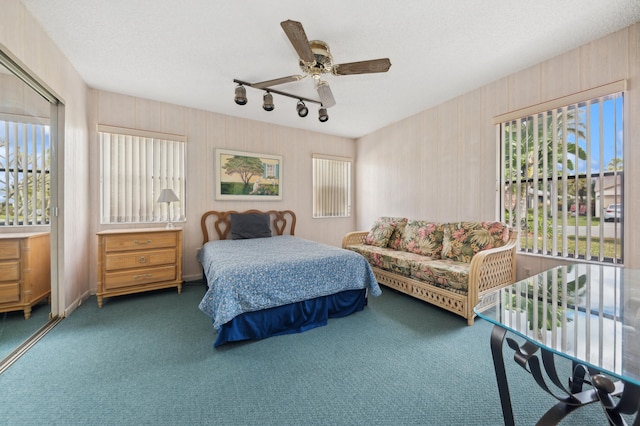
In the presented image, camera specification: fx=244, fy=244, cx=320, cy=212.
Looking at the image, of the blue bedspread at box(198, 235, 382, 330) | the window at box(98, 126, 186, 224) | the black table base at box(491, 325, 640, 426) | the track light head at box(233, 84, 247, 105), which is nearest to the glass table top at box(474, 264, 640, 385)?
the black table base at box(491, 325, 640, 426)

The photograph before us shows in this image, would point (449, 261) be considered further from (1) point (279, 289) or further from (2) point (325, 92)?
(2) point (325, 92)

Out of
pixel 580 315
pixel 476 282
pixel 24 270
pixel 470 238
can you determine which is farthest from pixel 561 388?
pixel 24 270

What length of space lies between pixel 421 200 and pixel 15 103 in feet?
14.5

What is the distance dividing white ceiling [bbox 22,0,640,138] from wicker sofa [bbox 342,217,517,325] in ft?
5.87

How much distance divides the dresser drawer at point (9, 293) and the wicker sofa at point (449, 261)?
3453mm

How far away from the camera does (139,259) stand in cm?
288

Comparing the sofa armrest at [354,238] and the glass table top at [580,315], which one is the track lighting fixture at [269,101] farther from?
the glass table top at [580,315]

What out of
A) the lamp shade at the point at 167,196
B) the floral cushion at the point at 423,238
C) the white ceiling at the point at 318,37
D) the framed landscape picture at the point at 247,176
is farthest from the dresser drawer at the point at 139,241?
the floral cushion at the point at 423,238

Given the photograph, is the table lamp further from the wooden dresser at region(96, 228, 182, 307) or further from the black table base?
the black table base

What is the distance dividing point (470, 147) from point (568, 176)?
1045 millimetres

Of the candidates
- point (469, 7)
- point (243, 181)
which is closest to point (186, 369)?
point (243, 181)

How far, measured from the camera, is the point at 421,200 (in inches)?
151

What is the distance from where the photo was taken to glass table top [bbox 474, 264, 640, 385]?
0.81 m

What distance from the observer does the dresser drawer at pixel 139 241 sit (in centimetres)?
275
